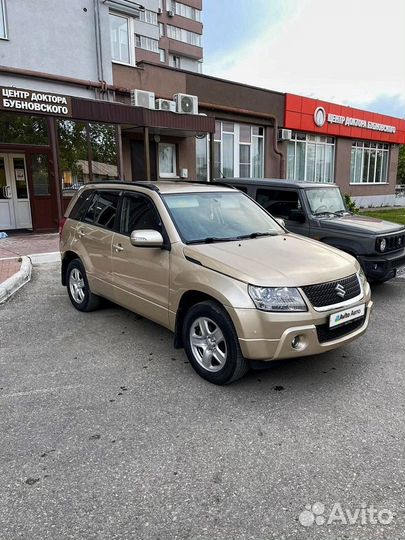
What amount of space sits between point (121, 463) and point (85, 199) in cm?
409

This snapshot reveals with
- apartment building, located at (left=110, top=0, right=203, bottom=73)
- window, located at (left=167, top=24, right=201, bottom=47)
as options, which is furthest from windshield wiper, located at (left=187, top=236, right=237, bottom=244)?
window, located at (left=167, top=24, right=201, bottom=47)

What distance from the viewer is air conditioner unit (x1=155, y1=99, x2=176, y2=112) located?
44.6 ft

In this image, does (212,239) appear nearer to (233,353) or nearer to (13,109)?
(233,353)

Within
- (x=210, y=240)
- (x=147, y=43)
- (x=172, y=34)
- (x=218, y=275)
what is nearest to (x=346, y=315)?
(x=218, y=275)

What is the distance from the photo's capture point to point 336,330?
3830 millimetres

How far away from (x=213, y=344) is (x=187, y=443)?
1021mm

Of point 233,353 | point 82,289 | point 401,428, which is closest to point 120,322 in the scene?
point 82,289

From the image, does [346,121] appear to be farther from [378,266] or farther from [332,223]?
[378,266]

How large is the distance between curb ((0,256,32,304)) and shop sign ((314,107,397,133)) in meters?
17.6

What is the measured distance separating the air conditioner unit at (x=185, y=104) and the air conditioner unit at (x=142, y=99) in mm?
1059

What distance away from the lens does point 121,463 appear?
9.43ft

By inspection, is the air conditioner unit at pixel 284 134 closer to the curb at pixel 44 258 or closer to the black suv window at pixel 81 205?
the curb at pixel 44 258

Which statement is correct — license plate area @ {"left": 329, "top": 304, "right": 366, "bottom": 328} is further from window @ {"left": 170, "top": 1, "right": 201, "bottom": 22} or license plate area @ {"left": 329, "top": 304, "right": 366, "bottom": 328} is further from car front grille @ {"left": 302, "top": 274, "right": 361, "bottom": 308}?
window @ {"left": 170, "top": 1, "right": 201, "bottom": 22}

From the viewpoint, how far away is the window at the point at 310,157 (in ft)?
70.0
